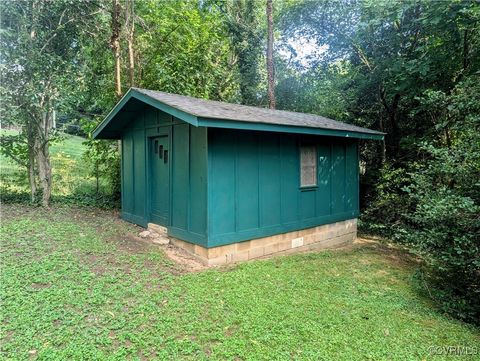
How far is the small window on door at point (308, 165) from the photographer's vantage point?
6660mm

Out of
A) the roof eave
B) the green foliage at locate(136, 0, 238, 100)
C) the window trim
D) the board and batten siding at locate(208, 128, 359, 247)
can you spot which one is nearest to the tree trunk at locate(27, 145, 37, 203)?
the roof eave

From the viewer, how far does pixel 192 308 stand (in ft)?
12.0

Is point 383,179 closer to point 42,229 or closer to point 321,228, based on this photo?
point 321,228

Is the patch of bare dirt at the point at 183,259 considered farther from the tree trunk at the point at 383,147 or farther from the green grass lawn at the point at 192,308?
the tree trunk at the point at 383,147

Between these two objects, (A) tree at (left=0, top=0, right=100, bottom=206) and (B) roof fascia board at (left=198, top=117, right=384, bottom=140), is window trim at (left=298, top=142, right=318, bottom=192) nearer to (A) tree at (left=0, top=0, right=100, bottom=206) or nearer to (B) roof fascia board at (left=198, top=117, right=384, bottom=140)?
(B) roof fascia board at (left=198, top=117, right=384, bottom=140)

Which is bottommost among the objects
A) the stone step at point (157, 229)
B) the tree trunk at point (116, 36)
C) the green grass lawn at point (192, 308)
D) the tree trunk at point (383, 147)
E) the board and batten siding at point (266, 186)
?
the green grass lawn at point (192, 308)

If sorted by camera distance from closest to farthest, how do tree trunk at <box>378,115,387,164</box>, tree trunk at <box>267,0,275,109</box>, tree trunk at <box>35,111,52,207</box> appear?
tree trunk at <box>35,111,52,207</box>, tree trunk at <box>378,115,387,164</box>, tree trunk at <box>267,0,275,109</box>

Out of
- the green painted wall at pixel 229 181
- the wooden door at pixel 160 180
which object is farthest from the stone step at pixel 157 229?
the green painted wall at pixel 229 181

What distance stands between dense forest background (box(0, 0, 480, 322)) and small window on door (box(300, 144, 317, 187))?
5.80 ft

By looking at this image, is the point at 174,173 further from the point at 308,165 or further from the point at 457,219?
the point at 457,219

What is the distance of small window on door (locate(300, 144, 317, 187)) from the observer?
6.66 meters

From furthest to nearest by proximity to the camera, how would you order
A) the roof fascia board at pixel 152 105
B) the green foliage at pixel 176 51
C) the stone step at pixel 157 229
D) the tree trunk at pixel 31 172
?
the green foliage at pixel 176 51 < the tree trunk at pixel 31 172 < the stone step at pixel 157 229 < the roof fascia board at pixel 152 105

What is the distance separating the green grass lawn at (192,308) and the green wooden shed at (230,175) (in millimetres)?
659

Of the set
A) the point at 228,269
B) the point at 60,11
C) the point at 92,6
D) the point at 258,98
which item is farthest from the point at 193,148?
the point at 258,98
